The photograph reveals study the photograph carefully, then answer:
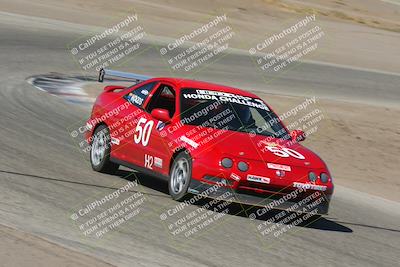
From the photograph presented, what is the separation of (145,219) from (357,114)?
12478 millimetres

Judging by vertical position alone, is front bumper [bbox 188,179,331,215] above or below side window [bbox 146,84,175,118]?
below

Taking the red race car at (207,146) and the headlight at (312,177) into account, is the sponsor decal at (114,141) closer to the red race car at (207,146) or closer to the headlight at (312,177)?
the red race car at (207,146)

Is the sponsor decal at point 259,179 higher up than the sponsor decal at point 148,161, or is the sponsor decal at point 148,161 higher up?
the sponsor decal at point 259,179

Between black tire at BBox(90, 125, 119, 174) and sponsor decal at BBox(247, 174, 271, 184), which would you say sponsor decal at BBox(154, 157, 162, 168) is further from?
sponsor decal at BBox(247, 174, 271, 184)

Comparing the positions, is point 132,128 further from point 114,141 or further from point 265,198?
point 265,198

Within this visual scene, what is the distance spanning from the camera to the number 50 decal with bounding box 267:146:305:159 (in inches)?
394

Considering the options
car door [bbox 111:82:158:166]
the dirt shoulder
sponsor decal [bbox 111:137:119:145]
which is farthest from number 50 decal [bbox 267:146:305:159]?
the dirt shoulder

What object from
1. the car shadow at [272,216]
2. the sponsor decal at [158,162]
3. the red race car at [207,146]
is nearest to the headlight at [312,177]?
the red race car at [207,146]

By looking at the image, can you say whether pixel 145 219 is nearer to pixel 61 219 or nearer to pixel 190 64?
pixel 61 219

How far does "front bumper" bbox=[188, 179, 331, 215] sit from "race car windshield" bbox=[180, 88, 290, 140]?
40.3 inches

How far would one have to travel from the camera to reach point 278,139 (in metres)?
10.6

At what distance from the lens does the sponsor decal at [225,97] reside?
35.5 ft

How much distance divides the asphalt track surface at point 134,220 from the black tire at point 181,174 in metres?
0.13

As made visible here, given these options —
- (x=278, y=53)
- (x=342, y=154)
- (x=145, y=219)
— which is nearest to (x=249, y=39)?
(x=278, y=53)
